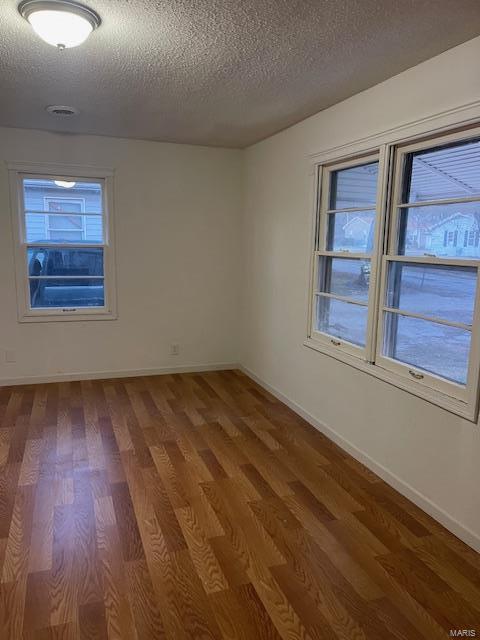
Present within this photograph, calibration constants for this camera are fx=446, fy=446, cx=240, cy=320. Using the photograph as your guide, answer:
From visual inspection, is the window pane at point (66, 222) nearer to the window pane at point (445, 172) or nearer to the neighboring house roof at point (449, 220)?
the window pane at point (445, 172)

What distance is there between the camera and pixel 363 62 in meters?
2.52

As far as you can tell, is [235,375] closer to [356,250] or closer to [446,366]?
[356,250]

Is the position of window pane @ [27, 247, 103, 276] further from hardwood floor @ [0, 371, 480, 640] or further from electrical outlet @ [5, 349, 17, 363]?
hardwood floor @ [0, 371, 480, 640]

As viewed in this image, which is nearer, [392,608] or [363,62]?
[392,608]

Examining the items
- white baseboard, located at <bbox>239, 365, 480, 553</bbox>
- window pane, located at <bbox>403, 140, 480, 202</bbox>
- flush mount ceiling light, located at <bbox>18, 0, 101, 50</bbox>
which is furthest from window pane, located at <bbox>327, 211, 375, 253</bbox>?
flush mount ceiling light, located at <bbox>18, 0, 101, 50</bbox>

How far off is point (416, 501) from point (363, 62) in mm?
2559

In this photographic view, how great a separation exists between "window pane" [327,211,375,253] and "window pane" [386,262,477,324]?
1.14ft

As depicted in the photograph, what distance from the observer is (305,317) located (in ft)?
12.6

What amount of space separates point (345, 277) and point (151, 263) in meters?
2.35

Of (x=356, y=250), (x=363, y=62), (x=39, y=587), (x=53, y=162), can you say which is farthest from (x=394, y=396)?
(x=53, y=162)

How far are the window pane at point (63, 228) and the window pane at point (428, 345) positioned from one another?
321 centimetres

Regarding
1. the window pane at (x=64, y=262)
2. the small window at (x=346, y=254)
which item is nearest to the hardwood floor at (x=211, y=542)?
the small window at (x=346, y=254)

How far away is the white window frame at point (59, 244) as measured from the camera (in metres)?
4.39

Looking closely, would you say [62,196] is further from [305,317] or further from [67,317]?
[305,317]
